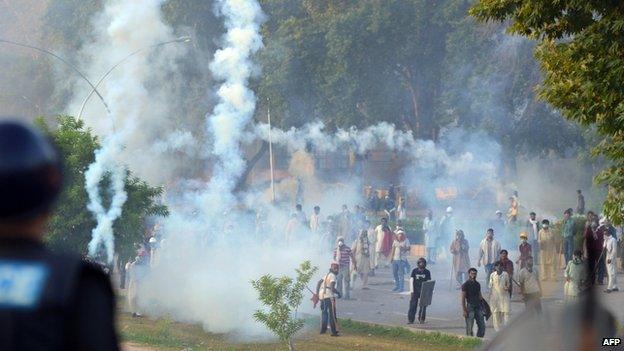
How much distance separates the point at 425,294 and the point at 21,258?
1836 cm

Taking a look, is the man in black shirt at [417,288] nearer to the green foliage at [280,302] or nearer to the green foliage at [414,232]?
the green foliage at [280,302]

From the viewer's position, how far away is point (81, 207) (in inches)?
873

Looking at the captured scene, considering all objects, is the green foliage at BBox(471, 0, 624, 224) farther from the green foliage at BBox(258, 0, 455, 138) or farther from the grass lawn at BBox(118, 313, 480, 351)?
the green foliage at BBox(258, 0, 455, 138)

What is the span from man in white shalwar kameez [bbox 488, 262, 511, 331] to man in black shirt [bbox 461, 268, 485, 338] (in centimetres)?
22

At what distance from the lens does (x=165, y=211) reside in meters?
23.5

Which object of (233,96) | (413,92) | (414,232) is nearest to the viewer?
(233,96)

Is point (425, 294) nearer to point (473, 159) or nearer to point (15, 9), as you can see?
point (473, 159)

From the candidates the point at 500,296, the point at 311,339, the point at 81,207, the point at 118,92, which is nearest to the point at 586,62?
the point at 500,296

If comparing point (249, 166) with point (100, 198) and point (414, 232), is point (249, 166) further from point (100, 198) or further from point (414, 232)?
point (100, 198)

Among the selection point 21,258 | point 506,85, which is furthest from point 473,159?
point 21,258

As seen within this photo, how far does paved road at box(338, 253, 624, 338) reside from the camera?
64.3 feet

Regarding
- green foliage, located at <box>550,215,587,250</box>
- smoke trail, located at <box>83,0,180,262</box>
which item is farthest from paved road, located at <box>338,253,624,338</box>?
smoke trail, located at <box>83,0,180,262</box>

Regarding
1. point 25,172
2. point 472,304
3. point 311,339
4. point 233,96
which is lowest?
point 25,172

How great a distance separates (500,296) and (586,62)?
24.1 feet
